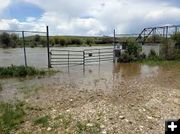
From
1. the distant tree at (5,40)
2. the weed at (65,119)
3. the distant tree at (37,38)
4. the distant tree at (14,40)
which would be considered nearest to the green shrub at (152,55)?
the distant tree at (37,38)

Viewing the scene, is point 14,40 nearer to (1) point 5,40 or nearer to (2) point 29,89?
(1) point 5,40

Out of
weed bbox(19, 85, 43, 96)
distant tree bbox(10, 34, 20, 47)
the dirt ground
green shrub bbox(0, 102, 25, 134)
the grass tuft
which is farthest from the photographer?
distant tree bbox(10, 34, 20, 47)

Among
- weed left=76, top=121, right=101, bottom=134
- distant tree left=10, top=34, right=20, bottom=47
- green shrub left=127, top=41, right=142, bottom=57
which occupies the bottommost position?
weed left=76, top=121, right=101, bottom=134

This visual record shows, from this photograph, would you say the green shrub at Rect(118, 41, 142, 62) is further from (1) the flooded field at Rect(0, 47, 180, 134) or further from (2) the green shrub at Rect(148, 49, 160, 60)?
(1) the flooded field at Rect(0, 47, 180, 134)

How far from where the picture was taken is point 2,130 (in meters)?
5.90

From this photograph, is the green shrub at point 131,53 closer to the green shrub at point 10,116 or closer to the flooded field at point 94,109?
the flooded field at point 94,109

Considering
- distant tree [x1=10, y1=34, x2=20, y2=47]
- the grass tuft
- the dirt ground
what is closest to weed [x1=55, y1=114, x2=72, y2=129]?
the dirt ground

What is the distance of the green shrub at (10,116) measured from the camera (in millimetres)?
6045

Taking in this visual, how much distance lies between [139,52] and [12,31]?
466 inches

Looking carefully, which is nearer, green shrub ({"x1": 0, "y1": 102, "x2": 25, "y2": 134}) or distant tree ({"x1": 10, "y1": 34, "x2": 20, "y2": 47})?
green shrub ({"x1": 0, "y1": 102, "x2": 25, "y2": 134})

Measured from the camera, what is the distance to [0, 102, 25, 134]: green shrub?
6045 millimetres

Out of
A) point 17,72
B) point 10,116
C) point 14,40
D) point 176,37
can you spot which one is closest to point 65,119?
point 10,116

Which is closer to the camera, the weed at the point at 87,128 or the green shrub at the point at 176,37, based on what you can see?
the weed at the point at 87,128

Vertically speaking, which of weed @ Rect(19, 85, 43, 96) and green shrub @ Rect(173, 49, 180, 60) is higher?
green shrub @ Rect(173, 49, 180, 60)
